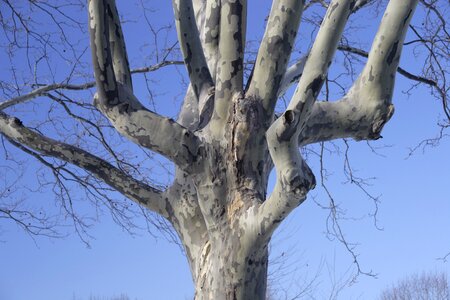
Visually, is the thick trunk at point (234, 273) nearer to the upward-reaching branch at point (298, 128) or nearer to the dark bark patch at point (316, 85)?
the upward-reaching branch at point (298, 128)

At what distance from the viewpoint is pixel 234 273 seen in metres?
2.95

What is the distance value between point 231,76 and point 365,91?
2.52ft

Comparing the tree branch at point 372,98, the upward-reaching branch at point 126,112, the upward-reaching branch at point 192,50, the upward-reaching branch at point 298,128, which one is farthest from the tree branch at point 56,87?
the upward-reaching branch at point 298,128

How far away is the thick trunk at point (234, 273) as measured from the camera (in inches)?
116

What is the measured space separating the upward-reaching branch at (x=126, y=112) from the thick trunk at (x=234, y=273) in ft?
1.74

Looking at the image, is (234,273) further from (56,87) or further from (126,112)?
(56,87)

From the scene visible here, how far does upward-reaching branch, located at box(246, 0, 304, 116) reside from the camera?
2887 mm

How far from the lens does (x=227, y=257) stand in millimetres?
2963

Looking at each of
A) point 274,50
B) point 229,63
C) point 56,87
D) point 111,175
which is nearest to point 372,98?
point 274,50

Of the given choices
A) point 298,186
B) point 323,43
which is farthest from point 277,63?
point 298,186

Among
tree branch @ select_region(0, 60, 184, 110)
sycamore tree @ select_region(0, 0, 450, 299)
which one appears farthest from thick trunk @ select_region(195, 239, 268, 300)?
tree branch @ select_region(0, 60, 184, 110)

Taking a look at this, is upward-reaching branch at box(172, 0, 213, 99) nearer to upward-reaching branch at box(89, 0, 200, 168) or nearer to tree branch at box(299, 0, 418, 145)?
upward-reaching branch at box(89, 0, 200, 168)

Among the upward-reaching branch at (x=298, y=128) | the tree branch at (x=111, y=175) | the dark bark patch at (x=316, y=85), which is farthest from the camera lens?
the tree branch at (x=111, y=175)

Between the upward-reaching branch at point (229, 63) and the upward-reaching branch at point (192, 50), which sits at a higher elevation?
the upward-reaching branch at point (192, 50)
